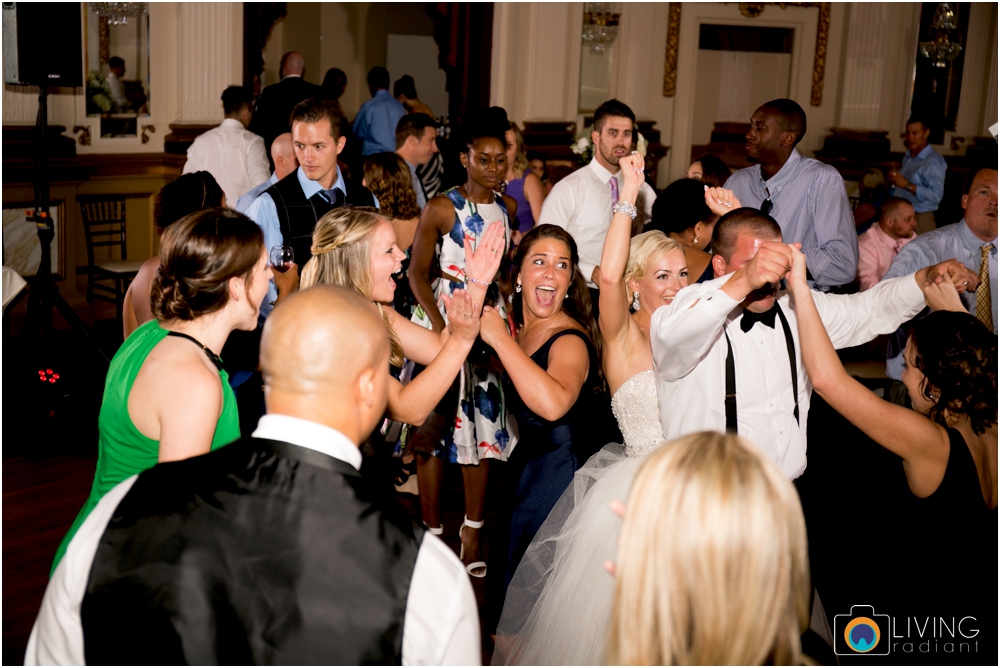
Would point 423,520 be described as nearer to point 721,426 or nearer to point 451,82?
point 721,426

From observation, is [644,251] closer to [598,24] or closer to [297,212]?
[297,212]

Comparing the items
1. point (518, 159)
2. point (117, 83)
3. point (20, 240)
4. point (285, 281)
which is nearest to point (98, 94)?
point (117, 83)

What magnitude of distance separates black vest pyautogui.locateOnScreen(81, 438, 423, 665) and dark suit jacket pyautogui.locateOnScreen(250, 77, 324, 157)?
17.2ft

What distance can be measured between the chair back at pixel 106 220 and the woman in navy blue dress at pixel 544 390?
429 centimetres

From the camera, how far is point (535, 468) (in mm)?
2502

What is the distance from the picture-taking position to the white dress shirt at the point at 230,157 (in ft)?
18.3

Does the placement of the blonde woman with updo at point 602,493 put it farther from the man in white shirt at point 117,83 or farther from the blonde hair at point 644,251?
the man in white shirt at point 117,83

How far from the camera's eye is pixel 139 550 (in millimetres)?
1203

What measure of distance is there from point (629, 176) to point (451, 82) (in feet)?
19.9

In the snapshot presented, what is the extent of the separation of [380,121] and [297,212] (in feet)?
12.3

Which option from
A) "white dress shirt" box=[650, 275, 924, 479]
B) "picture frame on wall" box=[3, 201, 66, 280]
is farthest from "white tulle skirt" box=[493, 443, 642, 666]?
"picture frame on wall" box=[3, 201, 66, 280]

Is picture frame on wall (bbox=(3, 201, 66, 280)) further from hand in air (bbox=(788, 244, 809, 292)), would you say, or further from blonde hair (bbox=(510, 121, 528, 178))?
hand in air (bbox=(788, 244, 809, 292))

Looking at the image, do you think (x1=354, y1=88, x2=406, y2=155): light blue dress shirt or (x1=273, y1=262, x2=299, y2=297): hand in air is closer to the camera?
(x1=273, y1=262, x2=299, y2=297): hand in air

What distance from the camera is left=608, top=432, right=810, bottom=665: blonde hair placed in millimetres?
1008
